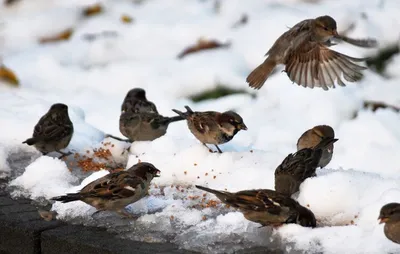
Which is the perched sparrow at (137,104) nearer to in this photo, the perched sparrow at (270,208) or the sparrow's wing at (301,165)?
the sparrow's wing at (301,165)

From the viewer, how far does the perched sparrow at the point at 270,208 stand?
15.9 feet

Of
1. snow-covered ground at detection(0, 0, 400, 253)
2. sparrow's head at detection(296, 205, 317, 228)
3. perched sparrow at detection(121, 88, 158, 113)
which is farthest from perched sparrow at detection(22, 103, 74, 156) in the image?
sparrow's head at detection(296, 205, 317, 228)

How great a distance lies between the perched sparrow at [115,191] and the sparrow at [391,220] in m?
1.47

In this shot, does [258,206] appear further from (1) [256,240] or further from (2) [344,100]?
(2) [344,100]

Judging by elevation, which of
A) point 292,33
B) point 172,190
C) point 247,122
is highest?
point 292,33

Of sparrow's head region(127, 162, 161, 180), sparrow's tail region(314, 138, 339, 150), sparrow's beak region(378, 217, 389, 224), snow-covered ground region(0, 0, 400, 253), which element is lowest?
snow-covered ground region(0, 0, 400, 253)

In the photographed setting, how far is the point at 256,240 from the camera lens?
4.83m

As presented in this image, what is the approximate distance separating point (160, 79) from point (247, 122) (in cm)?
187

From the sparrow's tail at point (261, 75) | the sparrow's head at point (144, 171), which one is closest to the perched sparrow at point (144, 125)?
the sparrow's tail at point (261, 75)

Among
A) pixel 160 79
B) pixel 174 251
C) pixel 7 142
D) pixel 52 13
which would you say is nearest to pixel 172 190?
pixel 174 251

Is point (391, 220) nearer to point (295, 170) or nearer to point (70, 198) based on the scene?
point (295, 170)

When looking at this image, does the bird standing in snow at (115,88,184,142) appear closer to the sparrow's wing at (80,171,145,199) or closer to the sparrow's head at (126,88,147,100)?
the sparrow's head at (126,88,147,100)

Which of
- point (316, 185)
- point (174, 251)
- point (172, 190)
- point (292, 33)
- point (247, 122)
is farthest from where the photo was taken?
point (247, 122)

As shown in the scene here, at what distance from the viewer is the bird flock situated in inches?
193
